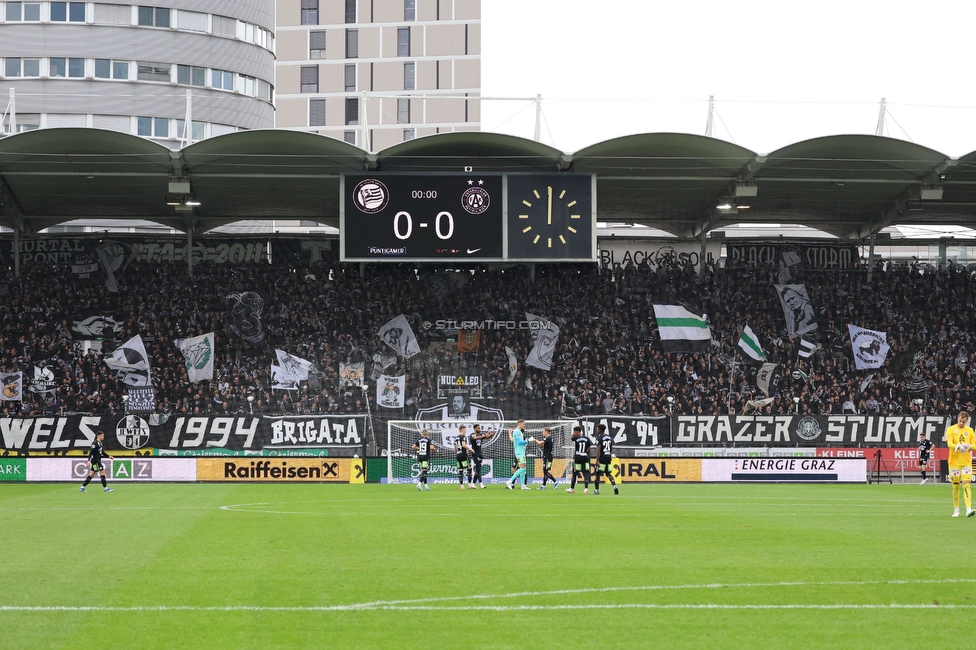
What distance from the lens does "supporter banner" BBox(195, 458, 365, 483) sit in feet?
118

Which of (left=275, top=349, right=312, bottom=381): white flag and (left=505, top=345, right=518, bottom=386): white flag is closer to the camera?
(left=275, top=349, right=312, bottom=381): white flag

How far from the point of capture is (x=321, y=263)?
48.8m

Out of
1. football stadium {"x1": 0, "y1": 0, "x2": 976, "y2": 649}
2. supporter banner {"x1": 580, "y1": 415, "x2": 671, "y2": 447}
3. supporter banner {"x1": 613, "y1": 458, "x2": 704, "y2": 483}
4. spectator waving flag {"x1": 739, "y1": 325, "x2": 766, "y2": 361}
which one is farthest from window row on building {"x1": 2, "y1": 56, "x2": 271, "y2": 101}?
supporter banner {"x1": 613, "y1": 458, "x2": 704, "y2": 483}

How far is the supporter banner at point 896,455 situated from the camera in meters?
38.4

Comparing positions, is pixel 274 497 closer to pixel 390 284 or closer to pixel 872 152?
pixel 390 284

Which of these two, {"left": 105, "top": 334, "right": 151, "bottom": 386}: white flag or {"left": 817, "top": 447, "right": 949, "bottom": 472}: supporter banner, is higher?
{"left": 105, "top": 334, "right": 151, "bottom": 386}: white flag

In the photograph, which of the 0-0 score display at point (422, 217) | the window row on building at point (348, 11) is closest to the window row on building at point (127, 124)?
the window row on building at point (348, 11)

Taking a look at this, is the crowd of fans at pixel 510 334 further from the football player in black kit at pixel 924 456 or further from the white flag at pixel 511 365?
the football player in black kit at pixel 924 456

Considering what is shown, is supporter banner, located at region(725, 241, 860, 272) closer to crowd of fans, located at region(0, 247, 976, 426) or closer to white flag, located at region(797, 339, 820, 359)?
crowd of fans, located at region(0, 247, 976, 426)

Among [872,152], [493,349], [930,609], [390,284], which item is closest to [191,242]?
[390,284]

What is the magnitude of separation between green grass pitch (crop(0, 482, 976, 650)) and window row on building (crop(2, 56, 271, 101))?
201ft

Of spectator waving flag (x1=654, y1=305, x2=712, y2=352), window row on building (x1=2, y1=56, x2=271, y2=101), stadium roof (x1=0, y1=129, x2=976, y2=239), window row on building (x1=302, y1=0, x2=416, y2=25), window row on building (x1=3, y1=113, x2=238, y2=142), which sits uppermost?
window row on building (x1=302, y1=0, x2=416, y2=25)

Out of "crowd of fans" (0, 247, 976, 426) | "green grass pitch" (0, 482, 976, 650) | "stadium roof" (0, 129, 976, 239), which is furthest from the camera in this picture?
"crowd of fans" (0, 247, 976, 426)

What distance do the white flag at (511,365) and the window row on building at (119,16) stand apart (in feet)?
153
